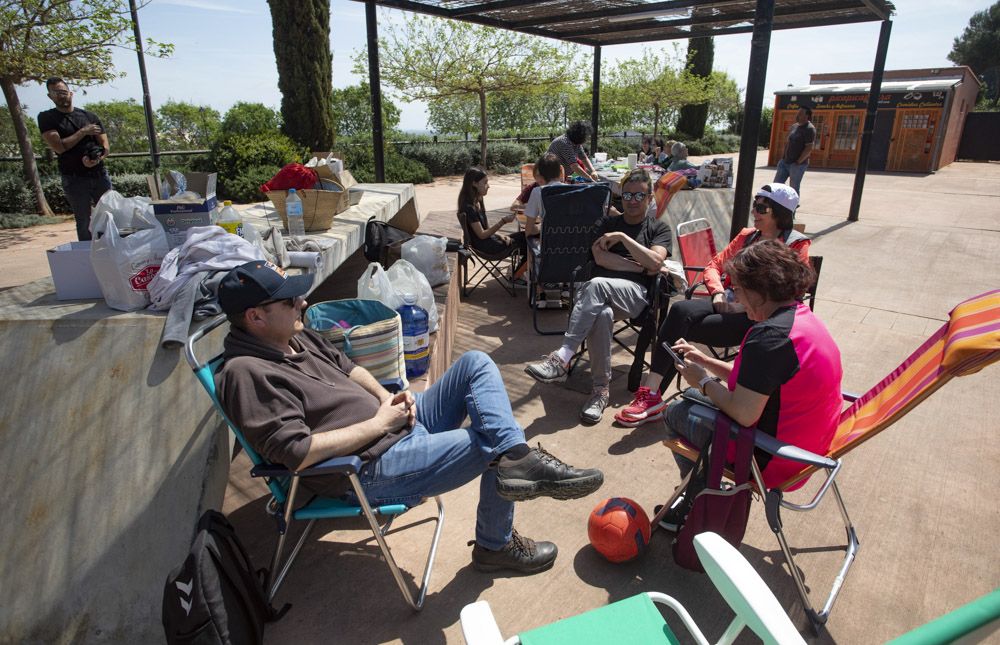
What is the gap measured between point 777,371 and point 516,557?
Result: 1.20m

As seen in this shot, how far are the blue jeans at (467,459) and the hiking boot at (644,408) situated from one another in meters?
1.36

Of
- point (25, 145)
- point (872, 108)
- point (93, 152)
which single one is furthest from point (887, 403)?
point (25, 145)

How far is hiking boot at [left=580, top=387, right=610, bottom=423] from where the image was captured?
3490 millimetres

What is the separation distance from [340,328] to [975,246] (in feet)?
29.1

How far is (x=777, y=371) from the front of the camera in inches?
78.4

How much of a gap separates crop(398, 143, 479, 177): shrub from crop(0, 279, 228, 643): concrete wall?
1623 centimetres

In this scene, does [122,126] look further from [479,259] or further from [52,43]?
[479,259]

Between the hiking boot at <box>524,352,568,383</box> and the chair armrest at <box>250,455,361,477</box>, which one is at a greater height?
the chair armrest at <box>250,455,361,477</box>

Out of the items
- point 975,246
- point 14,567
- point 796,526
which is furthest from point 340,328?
point 975,246

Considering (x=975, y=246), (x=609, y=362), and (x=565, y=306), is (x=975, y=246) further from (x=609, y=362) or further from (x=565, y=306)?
(x=609, y=362)

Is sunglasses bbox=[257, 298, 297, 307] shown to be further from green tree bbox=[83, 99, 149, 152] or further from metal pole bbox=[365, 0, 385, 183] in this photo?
green tree bbox=[83, 99, 149, 152]

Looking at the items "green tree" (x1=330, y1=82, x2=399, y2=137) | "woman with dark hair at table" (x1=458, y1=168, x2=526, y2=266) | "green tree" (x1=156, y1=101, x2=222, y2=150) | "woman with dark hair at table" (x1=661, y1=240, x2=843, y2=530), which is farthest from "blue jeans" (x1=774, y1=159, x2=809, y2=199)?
"green tree" (x1=156, y1=101, x2=222, y2=150)

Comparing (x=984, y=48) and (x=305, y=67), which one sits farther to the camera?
(x=984, y=48)

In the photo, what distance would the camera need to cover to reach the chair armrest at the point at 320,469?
6.12 ft
